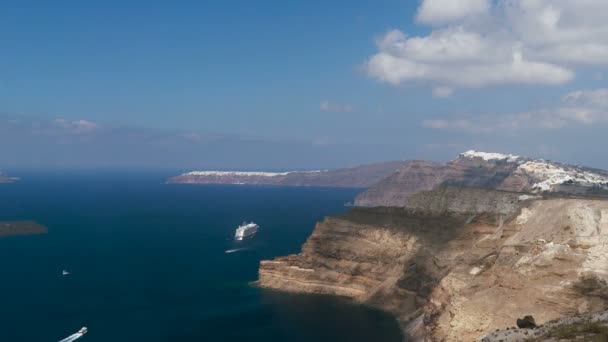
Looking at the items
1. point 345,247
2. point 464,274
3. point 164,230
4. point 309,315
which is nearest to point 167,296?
point 309,315

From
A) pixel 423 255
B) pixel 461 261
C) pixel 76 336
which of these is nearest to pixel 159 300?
pixel 76 336

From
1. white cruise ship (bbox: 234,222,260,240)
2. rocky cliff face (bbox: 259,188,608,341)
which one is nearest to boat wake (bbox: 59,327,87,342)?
rocky cliff face (bbox: 259,188,608,341)

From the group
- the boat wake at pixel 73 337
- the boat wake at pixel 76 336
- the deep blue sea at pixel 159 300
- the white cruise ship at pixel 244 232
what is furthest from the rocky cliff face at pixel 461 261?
the white cruise ship at pixel 244 232

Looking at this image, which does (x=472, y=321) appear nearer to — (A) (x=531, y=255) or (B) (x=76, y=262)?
(A) (x=531, y=255)

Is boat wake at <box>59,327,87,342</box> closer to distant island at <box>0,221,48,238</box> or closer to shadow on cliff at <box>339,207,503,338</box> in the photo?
shadow on cliff at <box>339,207,503,338</box>

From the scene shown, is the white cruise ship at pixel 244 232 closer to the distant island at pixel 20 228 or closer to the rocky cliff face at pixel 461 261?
the rocky cliff face at pixel 461 261

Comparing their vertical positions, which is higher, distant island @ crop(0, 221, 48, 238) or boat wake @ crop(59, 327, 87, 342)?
distant island @ crop(0, 221, 48, 238)
